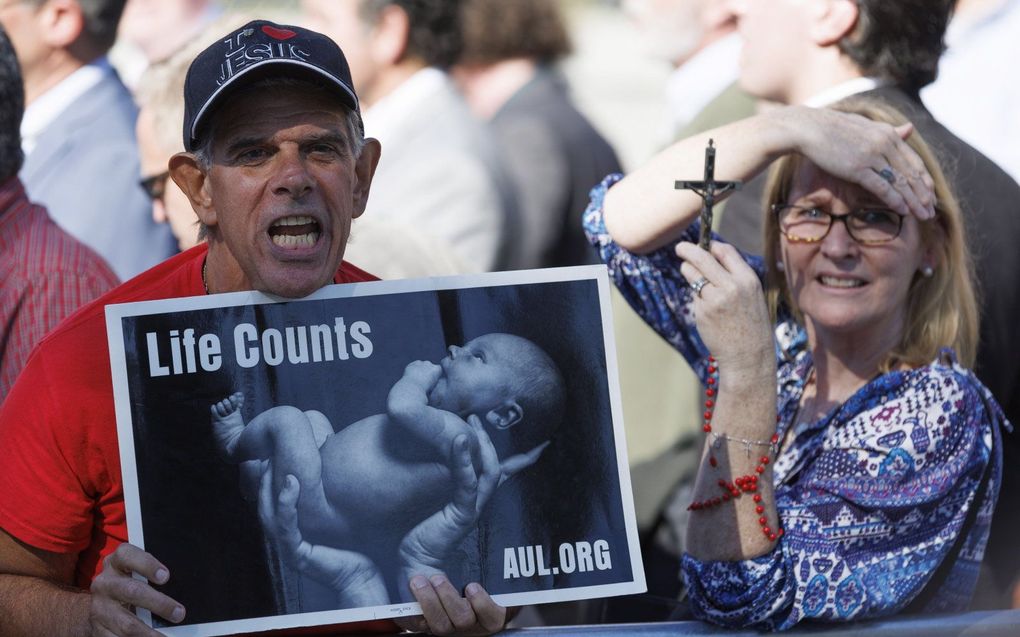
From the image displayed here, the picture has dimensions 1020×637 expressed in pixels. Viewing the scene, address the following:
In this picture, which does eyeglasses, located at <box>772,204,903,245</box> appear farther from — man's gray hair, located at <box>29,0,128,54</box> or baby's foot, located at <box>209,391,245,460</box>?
man's gray hair, located at <box>29,0,128,54</box>

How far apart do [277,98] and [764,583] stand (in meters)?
1.21

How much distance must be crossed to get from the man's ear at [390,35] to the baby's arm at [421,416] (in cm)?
266

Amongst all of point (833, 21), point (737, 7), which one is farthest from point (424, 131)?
point (833, 21)

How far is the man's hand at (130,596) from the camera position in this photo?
6.13 ft

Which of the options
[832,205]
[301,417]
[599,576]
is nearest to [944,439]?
[832,205]

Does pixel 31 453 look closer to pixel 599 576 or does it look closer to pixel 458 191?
pixel 599 576

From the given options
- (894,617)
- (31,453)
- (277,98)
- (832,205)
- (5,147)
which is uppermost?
(5,147)

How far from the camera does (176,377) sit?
6.44ft

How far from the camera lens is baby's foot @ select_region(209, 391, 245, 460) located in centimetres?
195

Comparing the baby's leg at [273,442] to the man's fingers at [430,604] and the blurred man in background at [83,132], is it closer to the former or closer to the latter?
the man's fingers at [430,604]

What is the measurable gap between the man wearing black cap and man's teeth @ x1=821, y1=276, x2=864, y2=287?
1.13 m

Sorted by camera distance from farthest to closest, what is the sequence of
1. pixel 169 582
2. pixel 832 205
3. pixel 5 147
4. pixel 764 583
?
pixel 5 147, pixel 832 205, pixel 764 583, pixel 169 582

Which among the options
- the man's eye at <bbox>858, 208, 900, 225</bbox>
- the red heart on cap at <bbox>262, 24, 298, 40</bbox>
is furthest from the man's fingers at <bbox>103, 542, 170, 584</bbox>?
the man's eye at <bbox>858, 208, 900, 225</bbox>

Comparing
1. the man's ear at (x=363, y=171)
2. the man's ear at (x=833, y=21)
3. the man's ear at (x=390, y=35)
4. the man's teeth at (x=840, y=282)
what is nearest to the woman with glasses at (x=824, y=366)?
the man's teeth at (x=840, y=282)
